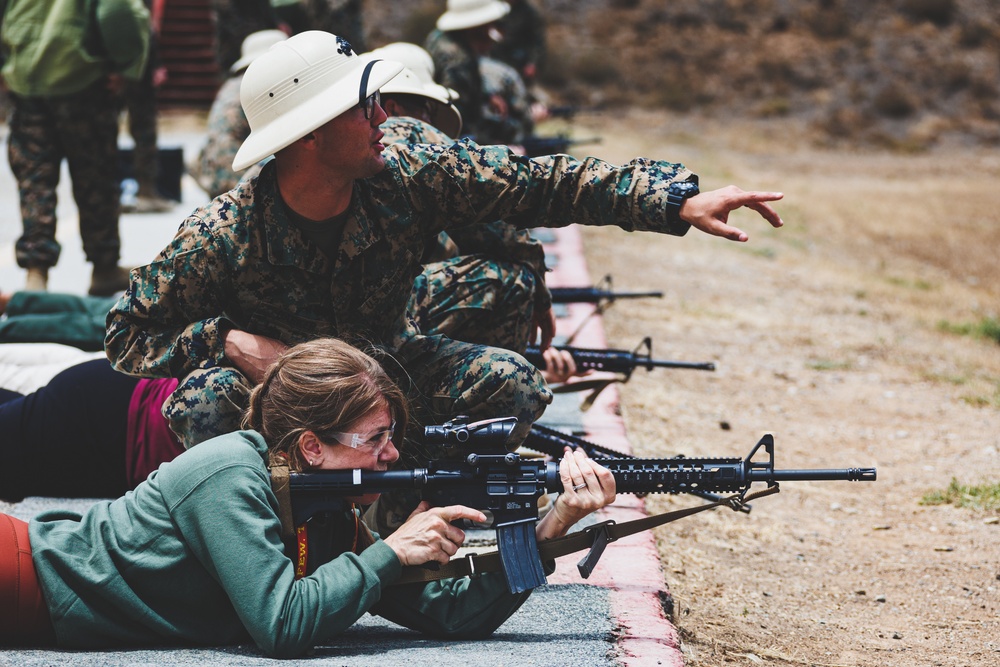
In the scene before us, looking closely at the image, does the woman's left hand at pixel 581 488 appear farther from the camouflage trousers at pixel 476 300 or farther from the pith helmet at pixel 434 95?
the pith helmet at pixel 434 95

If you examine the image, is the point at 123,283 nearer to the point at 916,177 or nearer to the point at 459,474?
the point at 459,474

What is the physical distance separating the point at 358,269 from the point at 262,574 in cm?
112

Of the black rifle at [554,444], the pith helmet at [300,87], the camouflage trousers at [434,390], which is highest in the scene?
the pith helmet at [300,87]

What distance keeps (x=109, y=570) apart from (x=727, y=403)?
4551 mm

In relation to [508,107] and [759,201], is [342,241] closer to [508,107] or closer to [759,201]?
[759,201]

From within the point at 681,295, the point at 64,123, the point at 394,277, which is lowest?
the point at 681,295

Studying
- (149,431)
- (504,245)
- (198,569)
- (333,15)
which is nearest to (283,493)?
(198,569)

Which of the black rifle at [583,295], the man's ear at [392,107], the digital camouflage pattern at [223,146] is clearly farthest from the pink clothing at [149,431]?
the black rifle at [583,295]

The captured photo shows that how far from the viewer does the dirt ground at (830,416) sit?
148 inches

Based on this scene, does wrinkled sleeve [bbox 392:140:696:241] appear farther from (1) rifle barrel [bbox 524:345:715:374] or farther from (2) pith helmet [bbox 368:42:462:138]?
(1) rifle barrel [bbox 524:345:715:374]

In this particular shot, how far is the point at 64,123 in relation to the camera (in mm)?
6625

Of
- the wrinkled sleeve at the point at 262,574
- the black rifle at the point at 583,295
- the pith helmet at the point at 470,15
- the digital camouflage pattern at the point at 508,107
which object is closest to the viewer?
the wrinkled sleeve at the point at 262,574

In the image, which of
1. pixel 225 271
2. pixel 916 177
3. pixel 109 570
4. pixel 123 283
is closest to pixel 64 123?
pixel 123 283

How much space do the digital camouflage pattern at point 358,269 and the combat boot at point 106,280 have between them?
3848 millimetres
